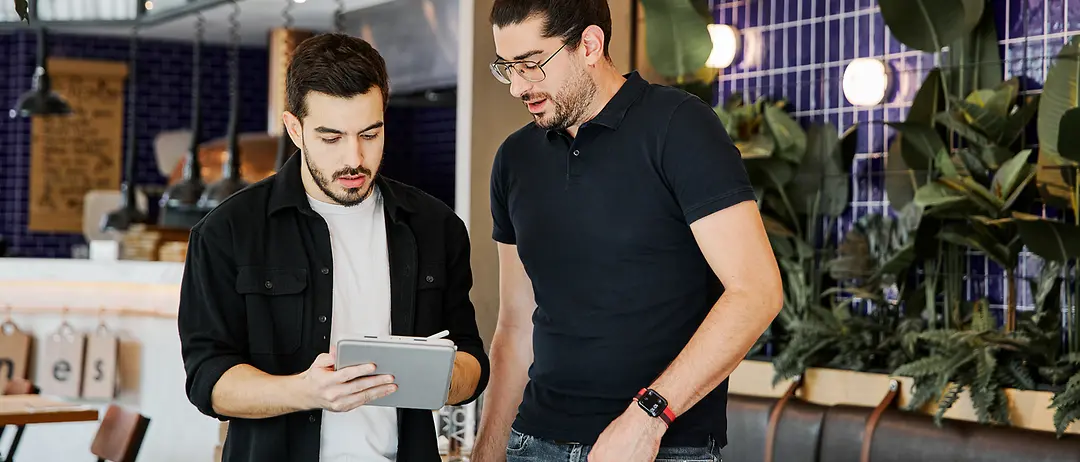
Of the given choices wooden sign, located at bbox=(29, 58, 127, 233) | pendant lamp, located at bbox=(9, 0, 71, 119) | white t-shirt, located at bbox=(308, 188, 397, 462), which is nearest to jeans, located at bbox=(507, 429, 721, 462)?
white t-shirt, located at bbox=(308, 188, 397, 462)

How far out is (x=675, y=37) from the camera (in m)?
5.04

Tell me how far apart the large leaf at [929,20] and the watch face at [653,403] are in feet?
9.75

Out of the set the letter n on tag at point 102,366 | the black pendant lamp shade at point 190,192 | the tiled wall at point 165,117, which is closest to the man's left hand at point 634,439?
the letter n on tag at point 102,366

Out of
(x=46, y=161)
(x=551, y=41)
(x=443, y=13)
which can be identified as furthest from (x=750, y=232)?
(x=46, y=161)

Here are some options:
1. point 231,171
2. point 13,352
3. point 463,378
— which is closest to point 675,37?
point 231,171

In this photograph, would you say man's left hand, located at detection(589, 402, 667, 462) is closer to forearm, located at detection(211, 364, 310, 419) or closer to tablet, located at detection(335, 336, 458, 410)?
tablet, located at detection(335, 336, 458, 410)

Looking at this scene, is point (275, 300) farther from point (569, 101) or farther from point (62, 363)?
point (62, 363)

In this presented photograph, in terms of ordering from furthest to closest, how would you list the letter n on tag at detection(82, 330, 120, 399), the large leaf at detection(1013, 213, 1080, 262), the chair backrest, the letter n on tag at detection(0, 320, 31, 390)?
the letter n on tag at detection(0, 320, 31, 390) → the letter n on tag at detection(82, 330, 120, 399) → the chair backrest → the large leaf at detection(1013, 213, 1080, 262)

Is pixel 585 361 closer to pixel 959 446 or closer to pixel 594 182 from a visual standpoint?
pixel 594 182

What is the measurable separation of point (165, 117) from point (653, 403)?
9327 mm

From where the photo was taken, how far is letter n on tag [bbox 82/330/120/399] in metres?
5.64

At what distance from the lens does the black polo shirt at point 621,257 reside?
2059 millimetres

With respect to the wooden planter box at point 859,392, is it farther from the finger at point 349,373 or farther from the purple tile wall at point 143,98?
the purple tile wall at point 143,98

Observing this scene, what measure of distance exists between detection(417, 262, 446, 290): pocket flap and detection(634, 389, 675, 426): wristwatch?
0.41m
